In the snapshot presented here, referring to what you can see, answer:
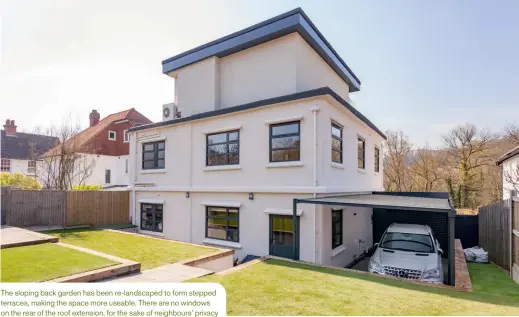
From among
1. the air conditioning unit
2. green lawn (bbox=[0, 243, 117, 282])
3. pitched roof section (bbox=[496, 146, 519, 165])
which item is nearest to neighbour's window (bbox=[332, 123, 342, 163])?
green lawn (bbox=[0, 243, 117, 282])

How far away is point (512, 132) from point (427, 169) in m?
7.70

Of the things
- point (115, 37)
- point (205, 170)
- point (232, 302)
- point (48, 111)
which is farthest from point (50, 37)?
point (48, 111)

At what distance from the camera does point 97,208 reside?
52.9ft

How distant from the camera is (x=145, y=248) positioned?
1012cm

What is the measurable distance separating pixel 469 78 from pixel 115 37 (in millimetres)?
16626

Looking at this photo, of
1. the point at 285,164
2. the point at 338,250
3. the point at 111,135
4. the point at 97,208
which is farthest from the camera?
the point at 111,135

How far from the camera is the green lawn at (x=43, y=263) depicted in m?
6.41

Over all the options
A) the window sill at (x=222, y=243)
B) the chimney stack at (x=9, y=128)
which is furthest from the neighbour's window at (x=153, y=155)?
the chimney stack at (x=9, y=128)

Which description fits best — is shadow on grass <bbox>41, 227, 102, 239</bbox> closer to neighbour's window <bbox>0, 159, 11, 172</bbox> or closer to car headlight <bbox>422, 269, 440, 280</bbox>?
car headlight <bbox>422, 269, 440, 280</bbox>

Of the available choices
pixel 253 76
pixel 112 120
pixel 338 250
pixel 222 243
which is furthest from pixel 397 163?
pixel 112 120

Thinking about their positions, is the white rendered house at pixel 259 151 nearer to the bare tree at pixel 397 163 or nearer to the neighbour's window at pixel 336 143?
the neighbour's window at pixel 336 143

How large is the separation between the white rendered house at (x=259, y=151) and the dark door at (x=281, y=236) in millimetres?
35

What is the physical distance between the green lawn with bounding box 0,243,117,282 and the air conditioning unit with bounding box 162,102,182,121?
816cm

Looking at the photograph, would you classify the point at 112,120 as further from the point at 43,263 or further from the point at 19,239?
the point at 43,263
